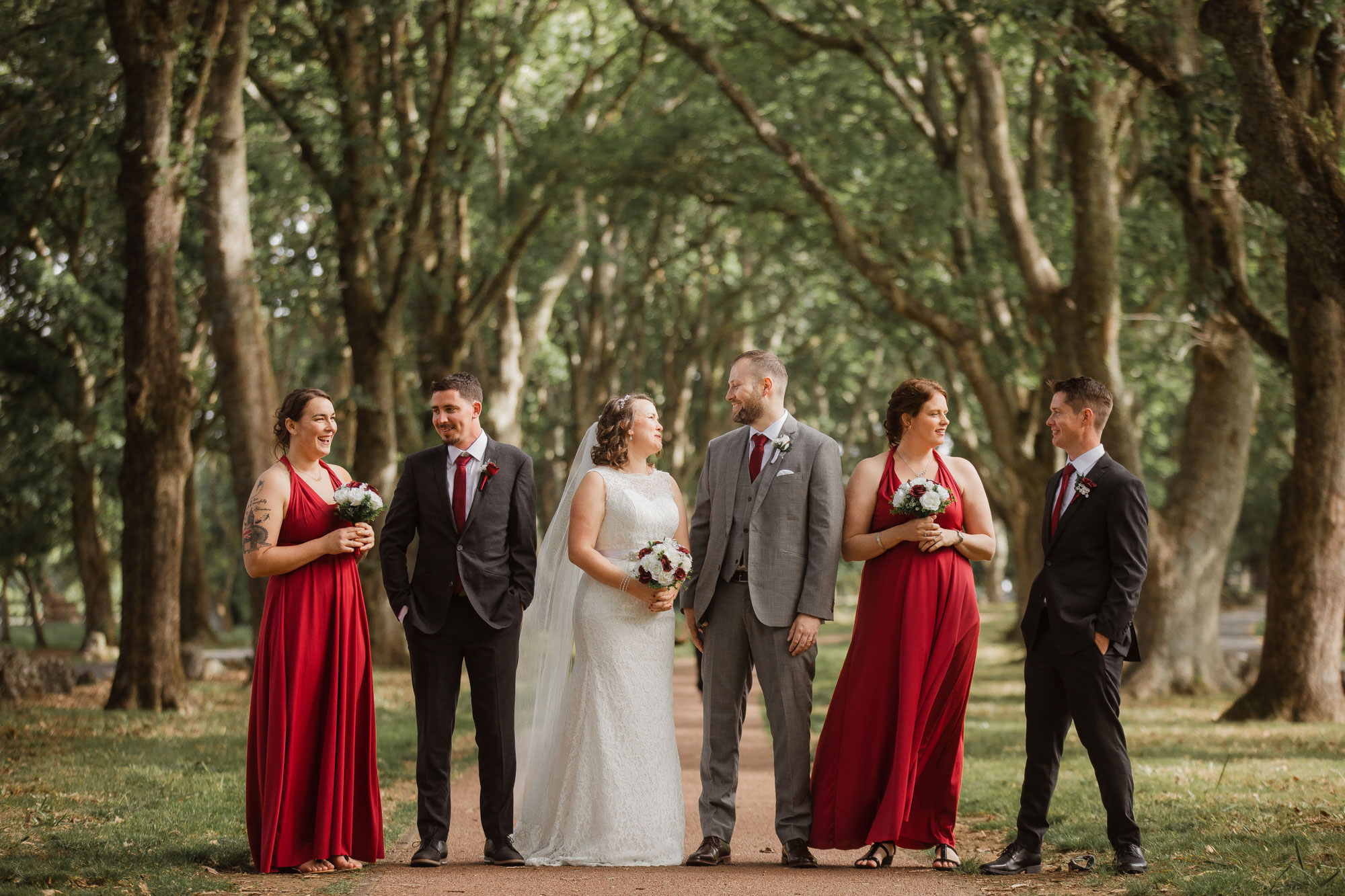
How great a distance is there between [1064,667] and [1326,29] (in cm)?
782

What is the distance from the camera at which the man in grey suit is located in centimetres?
725

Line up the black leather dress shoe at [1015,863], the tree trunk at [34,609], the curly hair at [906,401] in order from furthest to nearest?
the tree trunk at [34,609] < the curly hair at [906,401] < the black leather dress shoe at [1015,863]

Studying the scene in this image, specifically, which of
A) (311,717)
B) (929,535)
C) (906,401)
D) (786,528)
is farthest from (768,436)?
(311,717)

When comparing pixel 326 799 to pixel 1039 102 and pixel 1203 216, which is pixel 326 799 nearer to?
pixel 1203 216

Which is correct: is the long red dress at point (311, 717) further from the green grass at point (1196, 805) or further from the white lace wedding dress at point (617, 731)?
the green grass at point (1196, 805)

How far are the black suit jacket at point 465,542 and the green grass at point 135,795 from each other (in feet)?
4.85

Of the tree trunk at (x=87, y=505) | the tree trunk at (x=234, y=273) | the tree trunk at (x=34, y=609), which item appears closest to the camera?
the tree trunk at (x=234, y=273)

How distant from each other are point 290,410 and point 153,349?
757 centimetres

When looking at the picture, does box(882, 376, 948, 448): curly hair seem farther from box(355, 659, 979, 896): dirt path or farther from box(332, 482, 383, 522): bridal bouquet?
box(332, 482, 383, 522): bridal bouquet

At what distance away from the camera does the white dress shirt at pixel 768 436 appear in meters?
7.49

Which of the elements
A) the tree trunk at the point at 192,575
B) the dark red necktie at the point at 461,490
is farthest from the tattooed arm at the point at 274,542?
the tree trunk at the point at 192,575

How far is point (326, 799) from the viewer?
693cm

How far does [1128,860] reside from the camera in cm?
690

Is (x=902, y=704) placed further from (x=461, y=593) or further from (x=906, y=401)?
(x=461, y=593)
